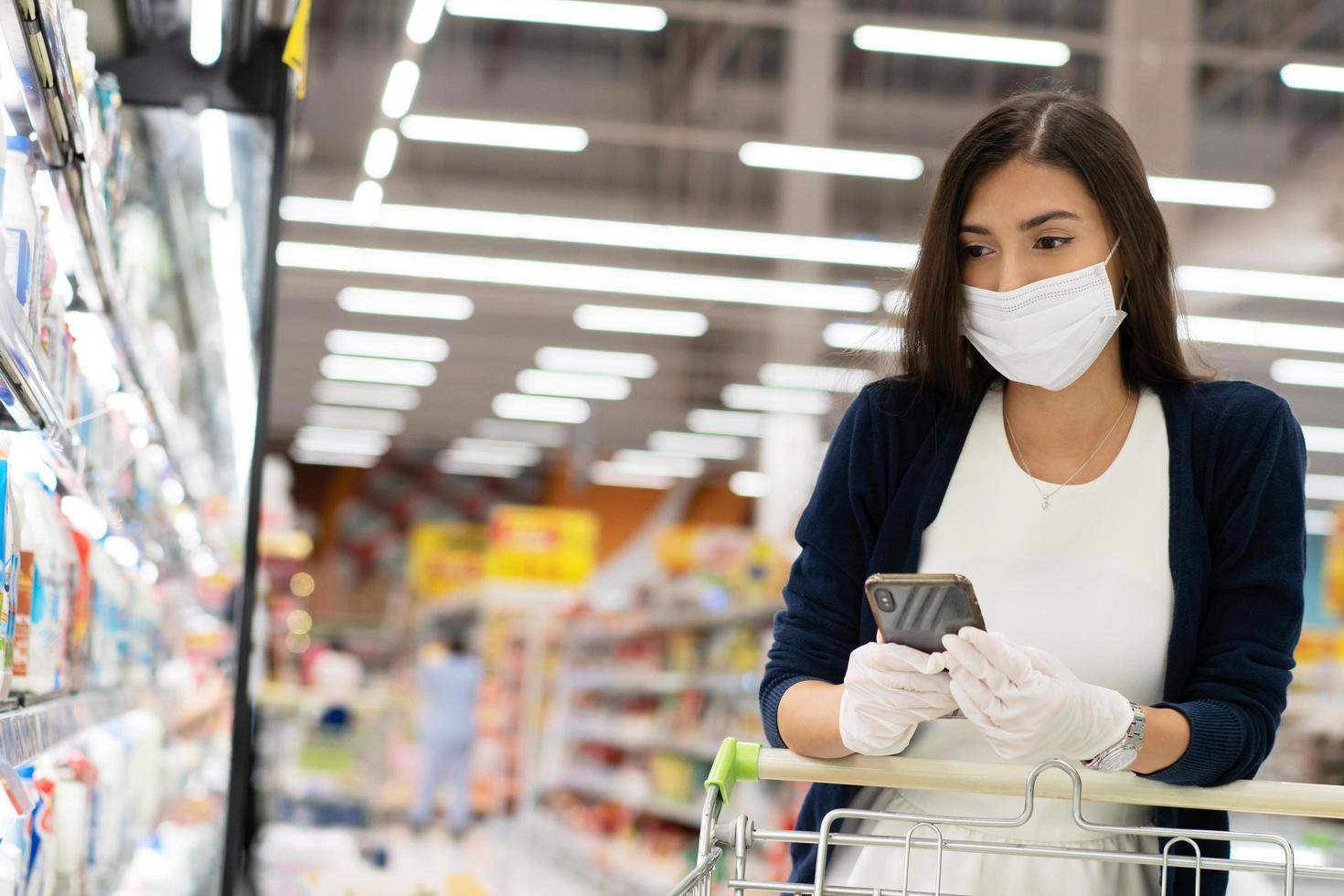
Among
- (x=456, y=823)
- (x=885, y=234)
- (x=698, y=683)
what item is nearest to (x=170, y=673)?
(x=698, y=683)

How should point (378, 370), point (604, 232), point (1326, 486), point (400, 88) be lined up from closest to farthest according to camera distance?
point (400, 88), point (604, 232), point (378, 370), point (1326, 486)

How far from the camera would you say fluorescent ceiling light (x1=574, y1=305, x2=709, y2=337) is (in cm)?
1342

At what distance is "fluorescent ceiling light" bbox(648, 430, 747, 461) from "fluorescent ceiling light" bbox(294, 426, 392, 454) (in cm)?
406

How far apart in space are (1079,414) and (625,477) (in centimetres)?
2186

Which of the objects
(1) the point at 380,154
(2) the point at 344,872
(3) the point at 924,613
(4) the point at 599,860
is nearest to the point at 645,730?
(4) the point at 599,860

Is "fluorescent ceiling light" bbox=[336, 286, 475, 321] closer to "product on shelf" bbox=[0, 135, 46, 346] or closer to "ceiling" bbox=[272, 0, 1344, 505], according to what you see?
"ceiling" bbox=[272, 0, 1344, 505]

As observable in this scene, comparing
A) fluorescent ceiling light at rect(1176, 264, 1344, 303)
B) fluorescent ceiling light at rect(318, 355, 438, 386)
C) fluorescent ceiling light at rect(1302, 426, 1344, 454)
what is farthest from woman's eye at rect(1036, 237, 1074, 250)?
fluorescent ceiling light at rect(1302, 426, 1344, 454)

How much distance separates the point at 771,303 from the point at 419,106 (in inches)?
168

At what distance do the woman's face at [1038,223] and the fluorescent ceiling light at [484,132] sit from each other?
7836mm

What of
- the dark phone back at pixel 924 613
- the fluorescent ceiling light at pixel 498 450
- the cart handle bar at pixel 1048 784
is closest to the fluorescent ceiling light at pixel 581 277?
the fluorescent ceiling light at pixel 498 450

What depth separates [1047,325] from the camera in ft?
5.53

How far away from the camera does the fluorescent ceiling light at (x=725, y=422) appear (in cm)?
1822

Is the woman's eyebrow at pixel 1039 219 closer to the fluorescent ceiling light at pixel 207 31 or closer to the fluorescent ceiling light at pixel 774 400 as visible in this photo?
the fluorescent ceiling light at pixel 207 31

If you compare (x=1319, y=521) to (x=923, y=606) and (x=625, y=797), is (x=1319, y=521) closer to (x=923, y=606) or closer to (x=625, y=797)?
(x=625, y=797)
